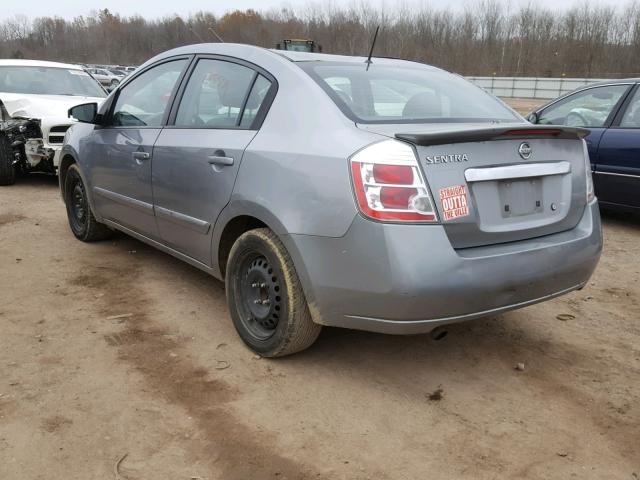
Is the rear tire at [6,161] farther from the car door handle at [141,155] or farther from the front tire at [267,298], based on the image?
the front tire at [267,298]

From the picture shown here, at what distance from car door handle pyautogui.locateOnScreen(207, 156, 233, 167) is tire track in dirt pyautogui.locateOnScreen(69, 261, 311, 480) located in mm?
1055

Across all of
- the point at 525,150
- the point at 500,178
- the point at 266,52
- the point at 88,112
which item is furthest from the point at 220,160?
the point at 88,112

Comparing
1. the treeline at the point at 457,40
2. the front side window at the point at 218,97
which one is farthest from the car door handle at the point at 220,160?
the treeline at the point at 457,40

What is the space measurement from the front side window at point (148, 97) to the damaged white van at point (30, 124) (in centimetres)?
334

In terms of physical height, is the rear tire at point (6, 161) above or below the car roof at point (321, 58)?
below

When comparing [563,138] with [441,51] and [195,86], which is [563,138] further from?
[441,51]

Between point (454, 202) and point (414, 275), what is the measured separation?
372mm

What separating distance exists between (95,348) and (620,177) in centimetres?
511

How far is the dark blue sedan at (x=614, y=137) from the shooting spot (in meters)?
5.93

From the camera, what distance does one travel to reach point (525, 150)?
2.89 metres

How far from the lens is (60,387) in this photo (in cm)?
296

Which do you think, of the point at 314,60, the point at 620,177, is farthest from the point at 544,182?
the point at 620,177

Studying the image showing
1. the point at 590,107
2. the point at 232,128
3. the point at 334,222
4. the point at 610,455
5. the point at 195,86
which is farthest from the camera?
the point at 590,107

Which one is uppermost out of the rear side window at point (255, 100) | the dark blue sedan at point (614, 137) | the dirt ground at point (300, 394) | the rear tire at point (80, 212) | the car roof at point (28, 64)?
the car roof at point (28, 64)
